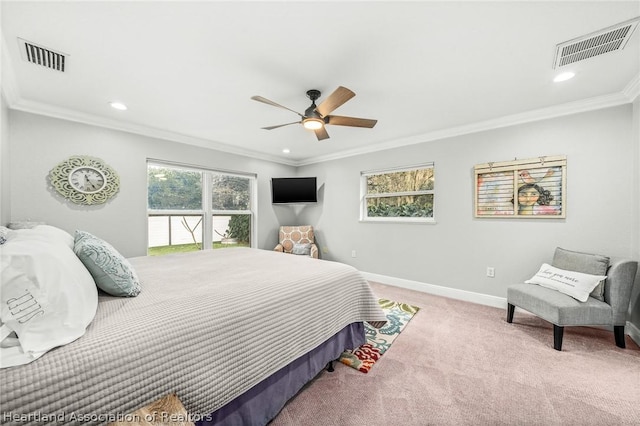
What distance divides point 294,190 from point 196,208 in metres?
1.83

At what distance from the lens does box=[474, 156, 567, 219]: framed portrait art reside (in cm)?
280

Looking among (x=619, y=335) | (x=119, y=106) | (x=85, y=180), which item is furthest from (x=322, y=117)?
(x=619, y=335)

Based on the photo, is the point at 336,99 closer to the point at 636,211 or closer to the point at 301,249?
the point at 636,211

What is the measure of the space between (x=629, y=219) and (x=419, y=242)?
83.0 inches

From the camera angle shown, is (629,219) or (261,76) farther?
(629,219)

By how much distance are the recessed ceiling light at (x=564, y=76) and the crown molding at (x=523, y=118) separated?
58 centimetres

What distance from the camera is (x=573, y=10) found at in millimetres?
1453

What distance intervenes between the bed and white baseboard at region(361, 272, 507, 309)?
2.00 meters

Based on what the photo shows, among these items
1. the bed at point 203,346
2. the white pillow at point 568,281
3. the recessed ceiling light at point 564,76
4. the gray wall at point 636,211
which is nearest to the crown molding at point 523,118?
the gray wall at point 636,211

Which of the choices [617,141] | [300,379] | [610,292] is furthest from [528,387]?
[617,141]

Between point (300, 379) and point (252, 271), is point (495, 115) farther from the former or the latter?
point (300, 379)

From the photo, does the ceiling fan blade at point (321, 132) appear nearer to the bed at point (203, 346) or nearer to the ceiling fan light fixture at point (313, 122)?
the ceiling fan light fixture at point (313, 122)

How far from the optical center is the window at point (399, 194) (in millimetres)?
3898

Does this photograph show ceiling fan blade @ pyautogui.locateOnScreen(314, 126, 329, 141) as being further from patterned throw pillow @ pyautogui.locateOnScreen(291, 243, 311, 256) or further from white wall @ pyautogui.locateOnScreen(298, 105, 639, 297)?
patterned throw pillow @ pyautogui.locateOnScreen(291, 243, 311, 256)
